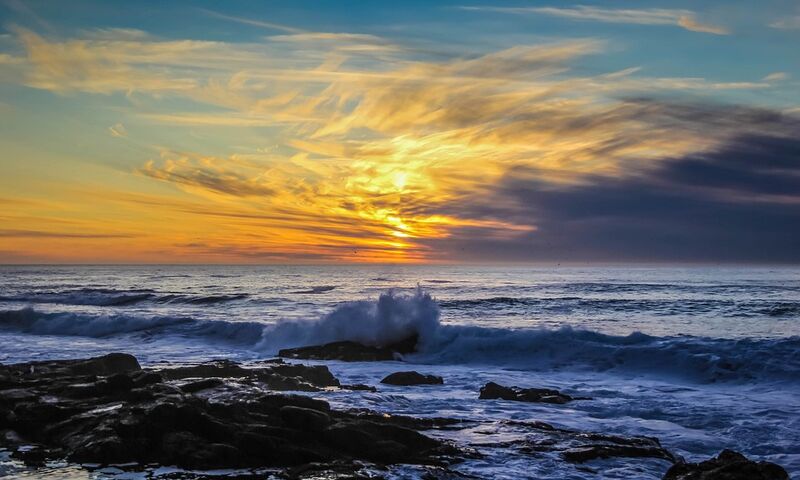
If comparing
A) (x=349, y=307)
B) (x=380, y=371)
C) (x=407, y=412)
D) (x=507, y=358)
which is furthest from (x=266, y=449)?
(x=349, y=307)

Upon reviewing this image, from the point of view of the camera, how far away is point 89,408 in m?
10.1

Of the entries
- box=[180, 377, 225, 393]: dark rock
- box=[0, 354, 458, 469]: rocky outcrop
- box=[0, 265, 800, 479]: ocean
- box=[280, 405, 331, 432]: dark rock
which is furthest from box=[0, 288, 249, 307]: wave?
box=[280, 405, 331, 432]: dark rock

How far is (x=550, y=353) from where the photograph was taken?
21531 millimetres

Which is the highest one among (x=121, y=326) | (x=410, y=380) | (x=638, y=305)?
(x=638, y=305)

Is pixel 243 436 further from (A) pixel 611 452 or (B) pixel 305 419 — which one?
(A) pixel 611 452

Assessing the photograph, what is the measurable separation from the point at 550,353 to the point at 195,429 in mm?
15399

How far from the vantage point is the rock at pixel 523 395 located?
13.4 meters

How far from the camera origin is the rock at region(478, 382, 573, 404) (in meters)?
13.4

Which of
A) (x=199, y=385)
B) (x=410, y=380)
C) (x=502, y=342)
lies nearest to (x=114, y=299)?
(x=502, y=342)

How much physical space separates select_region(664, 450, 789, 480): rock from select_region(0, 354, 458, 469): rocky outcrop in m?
3.20

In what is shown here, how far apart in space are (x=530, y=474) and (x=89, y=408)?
7.10 metres

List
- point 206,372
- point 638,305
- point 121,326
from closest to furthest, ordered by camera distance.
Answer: point 206,372
point 121,326
point 638,305

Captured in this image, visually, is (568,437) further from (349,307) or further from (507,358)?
(349,307)

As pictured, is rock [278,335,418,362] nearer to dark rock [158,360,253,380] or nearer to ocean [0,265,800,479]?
ocean [0,265,800,479]
